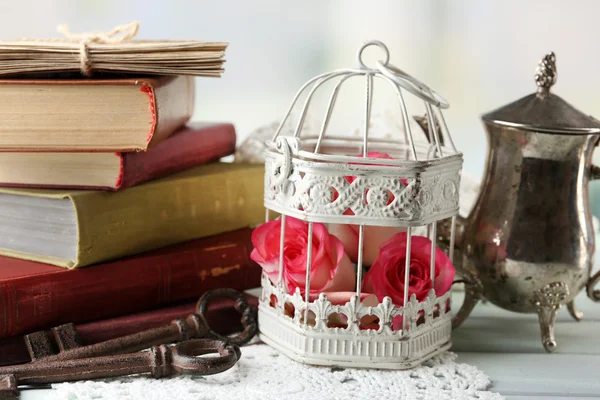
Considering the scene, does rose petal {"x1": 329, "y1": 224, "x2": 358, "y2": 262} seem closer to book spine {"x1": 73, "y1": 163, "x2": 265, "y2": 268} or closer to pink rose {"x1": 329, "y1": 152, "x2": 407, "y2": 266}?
pink rose {"x1": 329, "y1": 152, "x2": 407, "y2": 266}

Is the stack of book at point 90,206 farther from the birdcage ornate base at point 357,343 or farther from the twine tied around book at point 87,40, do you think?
the birdcage ornate base at point 357,343

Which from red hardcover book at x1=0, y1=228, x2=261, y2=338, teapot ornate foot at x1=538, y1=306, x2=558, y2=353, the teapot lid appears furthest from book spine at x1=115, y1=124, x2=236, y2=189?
teapot ornate foot at x1=538, y1=306, x2=558, y2=353

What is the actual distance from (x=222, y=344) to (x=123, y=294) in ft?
0.66

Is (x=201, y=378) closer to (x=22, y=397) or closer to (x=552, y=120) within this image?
(x=22, y=397)

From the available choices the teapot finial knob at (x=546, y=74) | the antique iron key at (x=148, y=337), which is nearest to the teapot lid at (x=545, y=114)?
the teapot finial knob at (x=546, y=74)

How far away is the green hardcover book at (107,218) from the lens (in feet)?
3.17

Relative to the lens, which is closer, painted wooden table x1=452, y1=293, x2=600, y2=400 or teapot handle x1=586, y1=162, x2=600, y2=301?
painted wooden table x1=452, y1=293, x2=600, y2=400

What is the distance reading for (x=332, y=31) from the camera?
2010 mm

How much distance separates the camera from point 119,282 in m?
0.99

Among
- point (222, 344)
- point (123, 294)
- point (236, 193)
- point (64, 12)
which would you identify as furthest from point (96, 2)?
point (222, 344)

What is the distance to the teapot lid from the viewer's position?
36.4 inches

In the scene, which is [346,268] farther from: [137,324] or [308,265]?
[137,324]

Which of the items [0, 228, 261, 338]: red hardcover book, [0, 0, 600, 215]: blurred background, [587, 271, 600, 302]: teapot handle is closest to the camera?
[0, 228, 261, 338]: red hardcover book

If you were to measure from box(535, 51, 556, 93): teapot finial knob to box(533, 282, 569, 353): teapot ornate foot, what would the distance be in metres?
0.26
